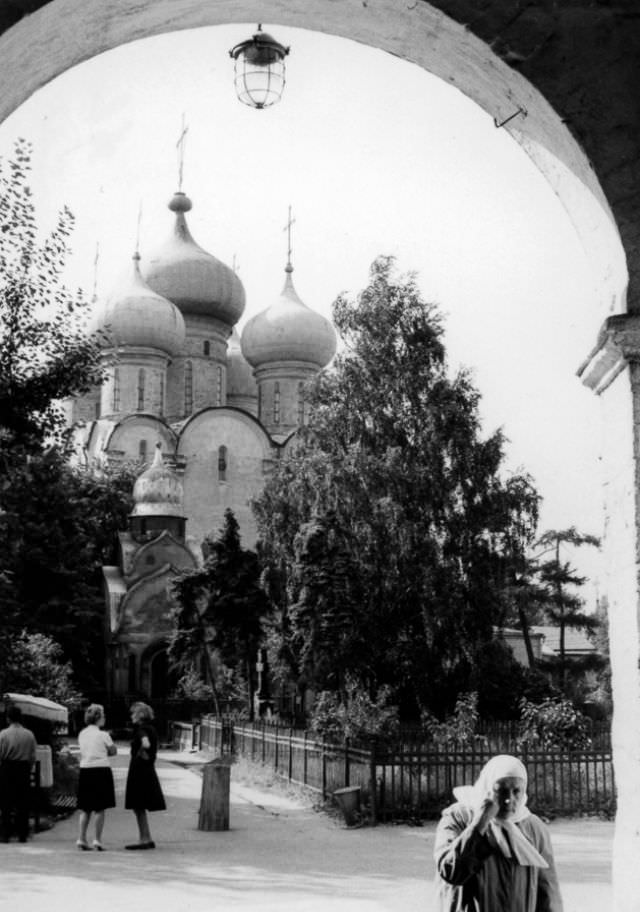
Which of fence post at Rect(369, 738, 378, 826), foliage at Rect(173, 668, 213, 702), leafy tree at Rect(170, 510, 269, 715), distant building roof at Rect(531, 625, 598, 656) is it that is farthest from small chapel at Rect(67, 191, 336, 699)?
fence post at Rect(369, 738, 378, 826)

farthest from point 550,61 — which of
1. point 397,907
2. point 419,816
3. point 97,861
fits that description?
point 419,816

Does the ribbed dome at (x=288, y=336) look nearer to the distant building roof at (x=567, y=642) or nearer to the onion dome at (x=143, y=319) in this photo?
the onion dome at (x=143, y=319)

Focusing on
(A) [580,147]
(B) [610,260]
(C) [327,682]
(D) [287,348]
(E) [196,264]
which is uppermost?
(E) [196,264]

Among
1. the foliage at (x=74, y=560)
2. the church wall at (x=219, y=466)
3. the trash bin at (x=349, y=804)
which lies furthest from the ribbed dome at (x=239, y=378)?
the trash bin at (x=349, y=804)

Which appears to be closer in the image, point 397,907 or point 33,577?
point 397,907

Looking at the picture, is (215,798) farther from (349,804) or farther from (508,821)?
(508,821)

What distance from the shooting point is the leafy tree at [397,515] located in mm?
22766

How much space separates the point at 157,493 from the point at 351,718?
77.9ft

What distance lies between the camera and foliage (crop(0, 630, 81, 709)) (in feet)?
47.3

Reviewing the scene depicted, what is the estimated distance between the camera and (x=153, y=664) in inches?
1485

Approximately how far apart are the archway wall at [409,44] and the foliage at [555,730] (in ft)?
38.5

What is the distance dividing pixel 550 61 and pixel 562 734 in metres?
13.3

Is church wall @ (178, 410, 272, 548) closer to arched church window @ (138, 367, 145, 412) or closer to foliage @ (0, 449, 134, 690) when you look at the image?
foliage @ (0, 449, 134, 690)

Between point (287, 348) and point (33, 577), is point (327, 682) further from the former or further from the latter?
point (287, 348)
